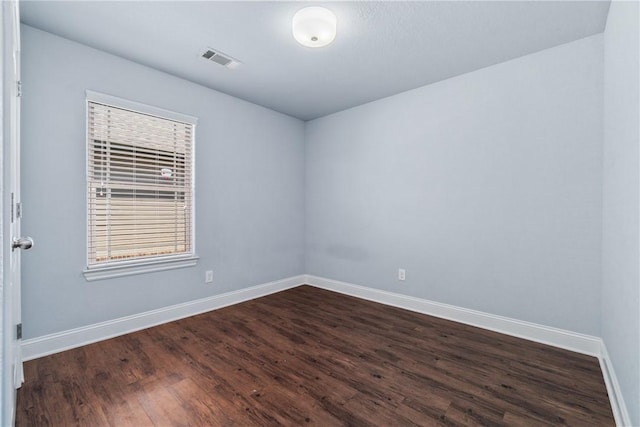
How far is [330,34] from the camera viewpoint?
6.98 ft

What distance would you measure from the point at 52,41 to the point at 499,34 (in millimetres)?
3469

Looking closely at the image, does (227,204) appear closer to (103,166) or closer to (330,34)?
(103,166)

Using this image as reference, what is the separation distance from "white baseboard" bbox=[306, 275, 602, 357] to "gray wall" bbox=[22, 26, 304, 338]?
4.04 ft

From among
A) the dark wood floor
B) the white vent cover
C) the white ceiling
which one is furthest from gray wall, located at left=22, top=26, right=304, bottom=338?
the white vent cover

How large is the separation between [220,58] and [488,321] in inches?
136

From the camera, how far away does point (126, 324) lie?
2.64 meters

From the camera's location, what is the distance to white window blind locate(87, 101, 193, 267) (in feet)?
8.28

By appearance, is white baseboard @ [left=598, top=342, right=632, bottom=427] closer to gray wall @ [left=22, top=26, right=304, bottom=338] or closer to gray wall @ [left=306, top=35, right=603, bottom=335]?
gray wall @ [left=306, top=35, right=603, bottom=335]

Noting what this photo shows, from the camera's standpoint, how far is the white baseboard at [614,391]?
150 cm

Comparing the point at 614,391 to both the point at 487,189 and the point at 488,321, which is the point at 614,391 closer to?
the point at 488,321

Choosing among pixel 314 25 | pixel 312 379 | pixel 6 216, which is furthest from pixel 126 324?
pixel 314 25

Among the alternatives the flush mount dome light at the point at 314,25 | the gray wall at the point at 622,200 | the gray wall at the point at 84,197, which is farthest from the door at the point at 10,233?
the gray wall at the point at 622,200

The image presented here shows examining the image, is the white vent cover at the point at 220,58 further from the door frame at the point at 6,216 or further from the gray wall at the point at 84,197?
the door frame at the point at 6,216

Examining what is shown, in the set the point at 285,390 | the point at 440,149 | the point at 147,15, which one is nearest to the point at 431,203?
the point at 440,149
